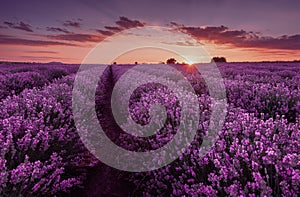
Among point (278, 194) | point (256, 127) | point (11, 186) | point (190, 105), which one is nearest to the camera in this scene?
point (278, 194)

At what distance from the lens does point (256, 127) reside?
2.96 meters

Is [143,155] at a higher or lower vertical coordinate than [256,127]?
lower

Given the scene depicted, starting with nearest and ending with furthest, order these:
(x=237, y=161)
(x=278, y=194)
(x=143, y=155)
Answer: (x=278, y=194) → (x=237, y=161) → (x=143, y=155)

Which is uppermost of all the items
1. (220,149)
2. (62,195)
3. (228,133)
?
(228,133)

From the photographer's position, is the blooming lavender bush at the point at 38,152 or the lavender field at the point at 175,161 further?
the blooming lavender bush at the point at 38,152

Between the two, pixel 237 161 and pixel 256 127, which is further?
pixel 256 127

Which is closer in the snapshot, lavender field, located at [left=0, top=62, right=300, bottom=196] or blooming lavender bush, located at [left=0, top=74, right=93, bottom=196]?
lavender field, located at [left=0, top=62, right=300, bottom=196]

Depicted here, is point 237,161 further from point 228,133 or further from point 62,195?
point 62,195

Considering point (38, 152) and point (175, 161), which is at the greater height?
point (175, 161)

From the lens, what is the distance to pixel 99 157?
4773 millimetres

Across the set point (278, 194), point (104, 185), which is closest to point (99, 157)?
point (104, 185)

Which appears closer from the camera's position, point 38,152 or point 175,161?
point 175,161

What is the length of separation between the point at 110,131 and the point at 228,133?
3631 millimetres

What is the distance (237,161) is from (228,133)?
0.76m
